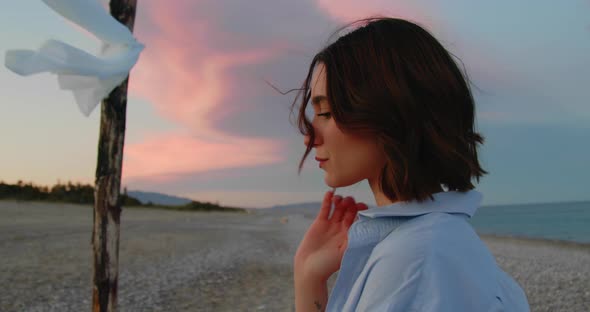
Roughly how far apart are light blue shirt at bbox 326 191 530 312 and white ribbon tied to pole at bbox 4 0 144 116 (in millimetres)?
2367

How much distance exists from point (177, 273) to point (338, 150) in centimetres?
826

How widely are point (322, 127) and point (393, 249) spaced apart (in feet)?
1.53

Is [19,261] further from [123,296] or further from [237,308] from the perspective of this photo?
[237,308]

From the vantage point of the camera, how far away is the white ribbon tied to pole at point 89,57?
306 centimetres

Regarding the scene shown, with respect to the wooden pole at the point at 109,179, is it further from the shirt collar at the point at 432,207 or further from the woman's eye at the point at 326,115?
the shirt collar at the point at 432,207

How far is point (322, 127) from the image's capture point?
150cm

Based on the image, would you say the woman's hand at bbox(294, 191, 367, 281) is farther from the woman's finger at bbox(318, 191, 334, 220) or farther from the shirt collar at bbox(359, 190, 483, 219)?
the shirt collar at bbox(359, 190, 483, 219)

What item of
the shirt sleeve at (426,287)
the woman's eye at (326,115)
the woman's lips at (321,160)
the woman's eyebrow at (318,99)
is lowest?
the shirt sleeve at (426,287)

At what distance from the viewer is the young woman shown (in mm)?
1132

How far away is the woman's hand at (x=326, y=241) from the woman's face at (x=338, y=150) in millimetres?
239

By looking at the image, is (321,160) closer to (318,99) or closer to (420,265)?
(318,99)

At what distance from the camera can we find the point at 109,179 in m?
4.09

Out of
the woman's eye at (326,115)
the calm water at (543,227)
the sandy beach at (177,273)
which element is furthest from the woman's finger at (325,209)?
the calm water at (543,227)

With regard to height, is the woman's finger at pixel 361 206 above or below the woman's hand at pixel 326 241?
above
